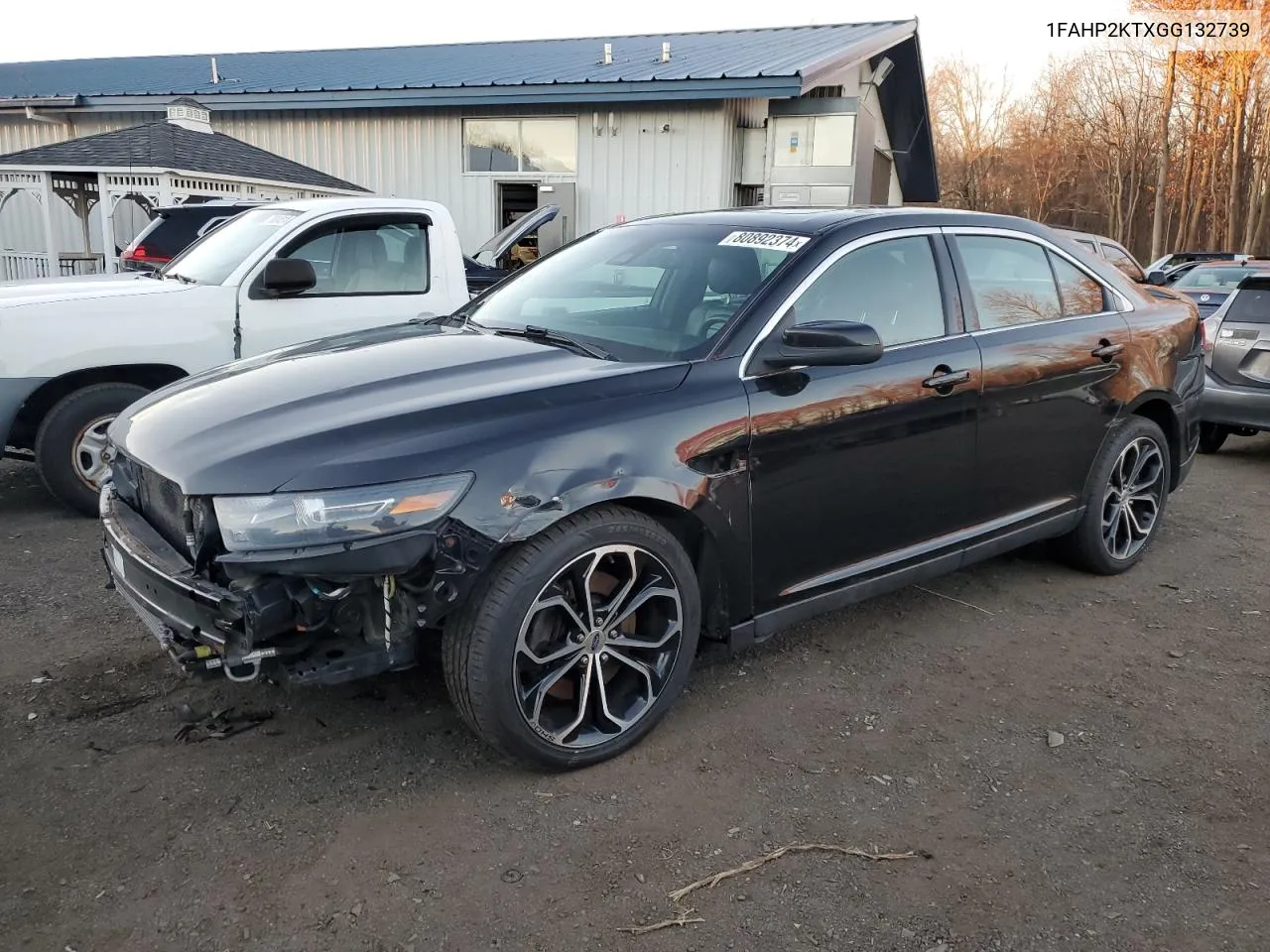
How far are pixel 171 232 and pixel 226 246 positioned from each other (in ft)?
8.58

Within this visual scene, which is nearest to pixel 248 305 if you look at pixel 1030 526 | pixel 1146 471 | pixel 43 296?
pixel 43 296

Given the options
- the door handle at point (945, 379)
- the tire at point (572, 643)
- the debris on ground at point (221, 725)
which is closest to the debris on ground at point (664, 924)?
the tire at point (572, 643)

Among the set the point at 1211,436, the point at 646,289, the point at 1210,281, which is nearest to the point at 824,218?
the point at 646,289

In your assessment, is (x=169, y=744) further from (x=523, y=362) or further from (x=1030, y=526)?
(x=1030, y=526)

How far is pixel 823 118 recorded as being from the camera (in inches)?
588

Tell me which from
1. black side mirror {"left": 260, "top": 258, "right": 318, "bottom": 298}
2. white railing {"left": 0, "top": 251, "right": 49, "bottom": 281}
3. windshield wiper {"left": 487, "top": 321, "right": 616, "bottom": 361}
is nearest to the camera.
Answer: windshield wiper {"left": 487, "top": 321, "right": 616, "bottom": 361}

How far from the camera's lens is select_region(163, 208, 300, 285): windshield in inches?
236

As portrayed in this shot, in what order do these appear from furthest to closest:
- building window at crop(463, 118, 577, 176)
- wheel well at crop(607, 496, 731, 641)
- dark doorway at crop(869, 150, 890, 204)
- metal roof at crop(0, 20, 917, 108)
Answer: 1. dark doorway at crop(869, 150, 890, 204)
2. building window at crop(463, 118, 577, 176)
3. metal roof at crop(0, 20, 917, 108)
4. wheel well at crop(607, 496, 731, 641)

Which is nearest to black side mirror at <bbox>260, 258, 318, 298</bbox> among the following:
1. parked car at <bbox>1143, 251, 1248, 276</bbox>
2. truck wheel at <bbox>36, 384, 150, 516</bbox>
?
truck wheel at <bbox>36, 384, 150, 516</bbox>

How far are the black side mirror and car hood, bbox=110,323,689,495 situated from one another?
2.08 metres

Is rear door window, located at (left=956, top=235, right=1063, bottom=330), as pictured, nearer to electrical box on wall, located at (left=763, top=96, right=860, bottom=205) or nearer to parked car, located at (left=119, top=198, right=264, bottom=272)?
parked car, located at (left=119, top=198, right=264, bottom=272)

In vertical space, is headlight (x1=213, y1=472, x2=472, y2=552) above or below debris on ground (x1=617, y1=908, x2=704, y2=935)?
above

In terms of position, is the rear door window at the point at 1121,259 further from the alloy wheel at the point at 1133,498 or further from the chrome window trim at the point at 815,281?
the chrome window trim at the point at 815,281

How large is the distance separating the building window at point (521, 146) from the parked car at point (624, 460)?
12.3 metres
